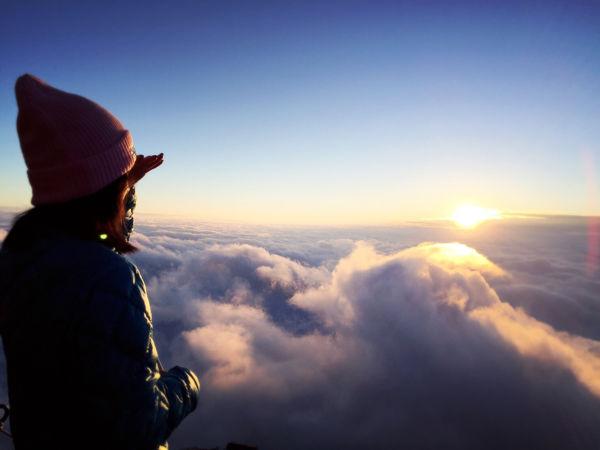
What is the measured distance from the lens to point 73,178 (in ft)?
4.36

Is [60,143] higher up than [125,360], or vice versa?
[60,143]

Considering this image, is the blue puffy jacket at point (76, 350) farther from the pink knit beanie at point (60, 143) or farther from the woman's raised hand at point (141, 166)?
the woman's raised hand at point (141, 166)

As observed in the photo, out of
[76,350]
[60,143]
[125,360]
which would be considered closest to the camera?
[76,350]

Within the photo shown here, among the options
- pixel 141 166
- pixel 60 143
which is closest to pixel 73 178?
pixel 60 143

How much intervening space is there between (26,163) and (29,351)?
33.9 inches

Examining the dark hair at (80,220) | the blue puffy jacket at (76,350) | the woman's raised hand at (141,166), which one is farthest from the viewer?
the woman's raised hand at (141,166)

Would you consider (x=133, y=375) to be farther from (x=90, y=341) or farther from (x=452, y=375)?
(x=452, y=375)

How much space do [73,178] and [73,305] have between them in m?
0.60

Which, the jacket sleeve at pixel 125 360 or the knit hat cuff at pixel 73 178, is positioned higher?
the knit hat cuff at pixel 73 178

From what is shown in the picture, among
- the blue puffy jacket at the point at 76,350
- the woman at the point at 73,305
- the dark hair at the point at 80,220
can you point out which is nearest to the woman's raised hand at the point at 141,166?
the dark hair at the point at 80,220

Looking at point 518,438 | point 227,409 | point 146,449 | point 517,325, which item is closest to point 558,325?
point 517,325

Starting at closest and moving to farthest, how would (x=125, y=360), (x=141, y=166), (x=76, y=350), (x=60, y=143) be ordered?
(x=76, y=350) < (x=125, y=360) < (x=60, y=143) < (x=141, y=166)

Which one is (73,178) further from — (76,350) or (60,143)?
(76,350)

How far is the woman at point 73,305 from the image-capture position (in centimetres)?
107
